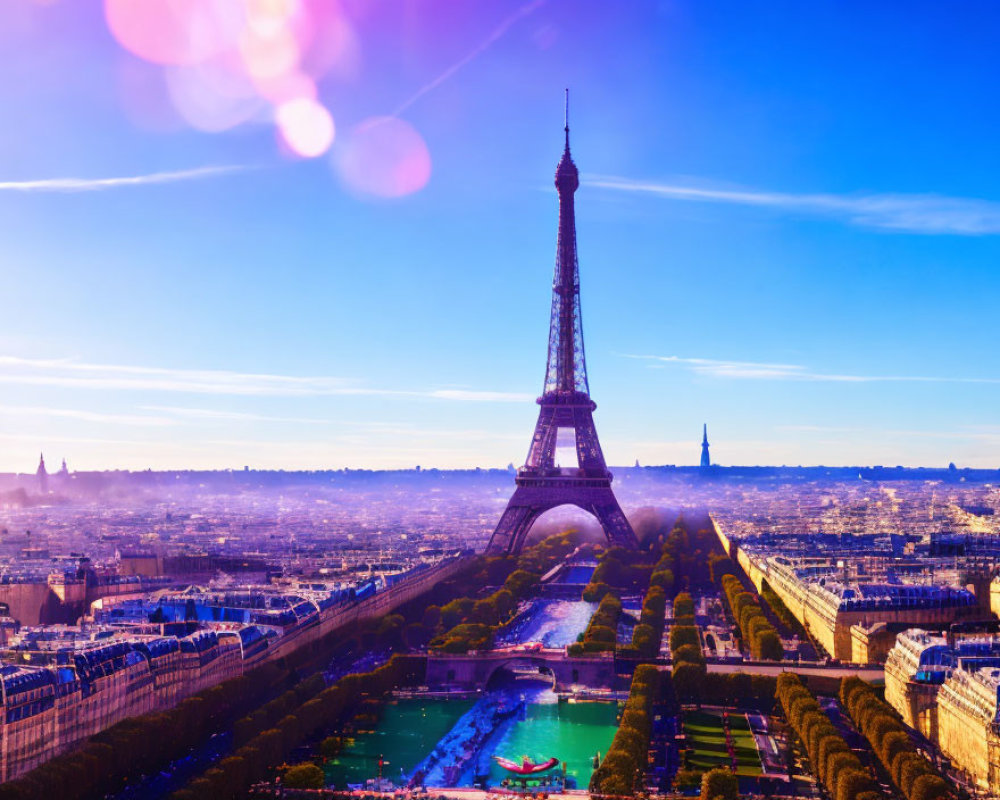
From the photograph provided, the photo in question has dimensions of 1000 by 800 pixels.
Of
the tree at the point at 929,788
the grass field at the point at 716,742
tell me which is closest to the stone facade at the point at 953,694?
the tree at the point at 929,788

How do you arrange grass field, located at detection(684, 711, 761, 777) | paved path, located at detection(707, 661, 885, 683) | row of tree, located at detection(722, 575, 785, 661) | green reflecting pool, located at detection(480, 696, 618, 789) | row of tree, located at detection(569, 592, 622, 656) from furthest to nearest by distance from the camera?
row of tree, located at detection(722, 575, 785, 661) < row of tree, located at detection(569, 592, 622, 656) < paved path, located at detection(707, 661, 885, 683) < green reflecting pool, located at detection(480, 696, 618, 789) < grass field, located at detection(684, 711, 761, 777)

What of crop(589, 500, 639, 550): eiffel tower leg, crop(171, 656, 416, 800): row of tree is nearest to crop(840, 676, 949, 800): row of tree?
crop(171, 656, 416, 800): row of tree

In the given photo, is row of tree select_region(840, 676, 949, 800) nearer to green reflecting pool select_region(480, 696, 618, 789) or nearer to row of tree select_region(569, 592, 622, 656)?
green reflecting pool select_region(480, 696, 618, 789)

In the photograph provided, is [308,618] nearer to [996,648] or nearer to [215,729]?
[215,729]

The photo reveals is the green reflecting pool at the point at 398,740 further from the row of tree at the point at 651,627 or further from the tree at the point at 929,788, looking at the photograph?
the tree at the point at 929,788

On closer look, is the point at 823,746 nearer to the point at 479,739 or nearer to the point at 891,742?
the point at 891,742

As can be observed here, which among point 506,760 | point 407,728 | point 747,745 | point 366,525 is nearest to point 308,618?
point 407,728
